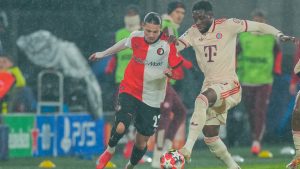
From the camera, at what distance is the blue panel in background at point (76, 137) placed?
1852cm

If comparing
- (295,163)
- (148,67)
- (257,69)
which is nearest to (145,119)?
(148,67)

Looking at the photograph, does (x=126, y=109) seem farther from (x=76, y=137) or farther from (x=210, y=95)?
(x=76, y=137)

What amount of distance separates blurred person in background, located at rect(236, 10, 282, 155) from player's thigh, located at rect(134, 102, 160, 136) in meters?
5.12

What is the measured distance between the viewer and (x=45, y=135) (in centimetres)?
1844

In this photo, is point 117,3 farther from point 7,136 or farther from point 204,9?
point 204,9

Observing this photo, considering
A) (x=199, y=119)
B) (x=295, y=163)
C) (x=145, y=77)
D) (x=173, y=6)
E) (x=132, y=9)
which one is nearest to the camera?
(x=199, y=119)

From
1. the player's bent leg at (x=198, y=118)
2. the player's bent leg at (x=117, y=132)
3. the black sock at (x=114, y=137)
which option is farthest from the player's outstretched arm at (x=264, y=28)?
the black sock at (x=114, y=137)

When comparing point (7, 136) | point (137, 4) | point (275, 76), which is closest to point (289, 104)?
point (275, 76)

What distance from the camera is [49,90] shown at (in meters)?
20.1

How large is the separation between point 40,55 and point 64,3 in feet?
4.24

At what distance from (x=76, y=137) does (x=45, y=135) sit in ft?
1.56

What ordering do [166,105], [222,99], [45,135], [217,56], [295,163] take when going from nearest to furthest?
[222,99], [217,56], [295,163], [166,105], [45,135]

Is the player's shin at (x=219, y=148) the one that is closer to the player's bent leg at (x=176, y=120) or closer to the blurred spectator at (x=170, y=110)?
the blurred spectator at (x=170, y=110)

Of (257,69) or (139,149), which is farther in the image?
(257,69)
